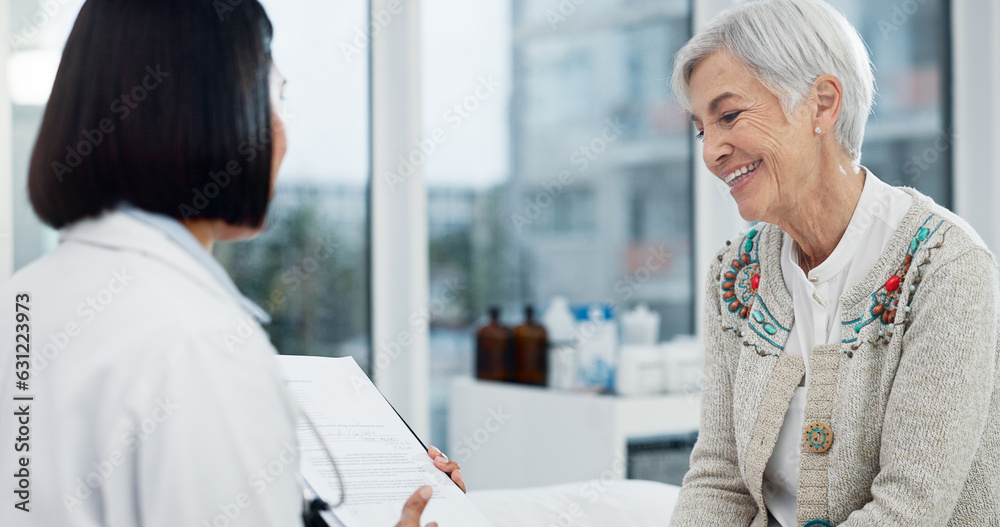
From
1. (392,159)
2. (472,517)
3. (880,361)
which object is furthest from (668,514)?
(392,159)

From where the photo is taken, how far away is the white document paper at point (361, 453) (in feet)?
2.69

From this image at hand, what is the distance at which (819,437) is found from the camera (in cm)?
107

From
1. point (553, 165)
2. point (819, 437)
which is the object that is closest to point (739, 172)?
point (819, 437)

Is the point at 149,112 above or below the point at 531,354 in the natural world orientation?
above

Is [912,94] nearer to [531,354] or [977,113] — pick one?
[977,113]

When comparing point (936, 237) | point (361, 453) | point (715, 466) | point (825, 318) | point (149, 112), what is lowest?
point (715, 466)

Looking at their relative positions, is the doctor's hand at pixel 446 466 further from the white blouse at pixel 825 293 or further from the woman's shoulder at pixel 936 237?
the woman's shoulder at pixel 936 237

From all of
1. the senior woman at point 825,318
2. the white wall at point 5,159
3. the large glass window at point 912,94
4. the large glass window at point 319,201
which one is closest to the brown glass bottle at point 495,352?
the large glass window at point 319,201

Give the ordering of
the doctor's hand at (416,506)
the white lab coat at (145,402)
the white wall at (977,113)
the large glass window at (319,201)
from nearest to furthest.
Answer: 1. the white lab coat at (145,402)
2. the doctor's hand at (416,506)
3. the large glass window at (319,201)
4. the white wall at (977,113)

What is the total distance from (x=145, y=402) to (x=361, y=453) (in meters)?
0.37

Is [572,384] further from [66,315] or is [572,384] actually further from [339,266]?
[66,315]

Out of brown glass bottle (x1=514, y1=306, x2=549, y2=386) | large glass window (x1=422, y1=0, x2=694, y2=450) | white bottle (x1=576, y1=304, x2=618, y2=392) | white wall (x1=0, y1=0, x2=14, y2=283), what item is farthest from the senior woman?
white wall (x1=0, y1=0, x2=14, y2=283)

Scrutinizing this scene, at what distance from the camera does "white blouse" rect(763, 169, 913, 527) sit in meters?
1.11

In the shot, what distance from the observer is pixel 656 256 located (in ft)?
8.43
